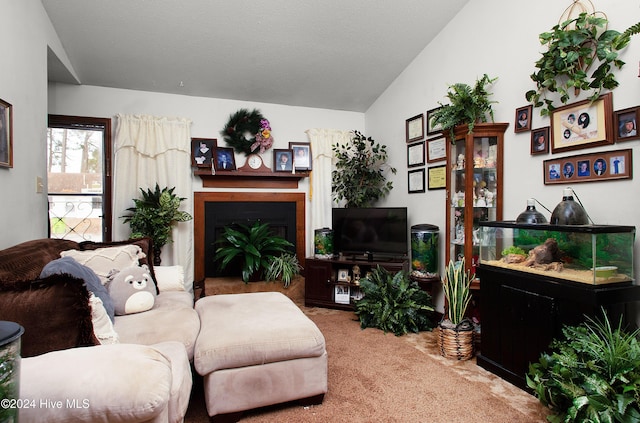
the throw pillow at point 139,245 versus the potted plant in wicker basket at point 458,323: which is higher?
the throw pillow at point 139,245

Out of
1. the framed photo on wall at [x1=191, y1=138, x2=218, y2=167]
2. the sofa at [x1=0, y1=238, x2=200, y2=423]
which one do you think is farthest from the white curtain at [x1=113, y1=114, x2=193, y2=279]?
the sofa at [x1=0, y1=238, x2=200, y2=423]

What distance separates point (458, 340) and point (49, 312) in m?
2.47

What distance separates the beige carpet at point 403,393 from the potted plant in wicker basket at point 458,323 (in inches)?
2.9

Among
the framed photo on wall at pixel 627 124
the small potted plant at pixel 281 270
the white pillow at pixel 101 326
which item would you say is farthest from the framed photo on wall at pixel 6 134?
the framed photo on wall at pixel 627 124

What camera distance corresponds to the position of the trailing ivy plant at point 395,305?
3.13m

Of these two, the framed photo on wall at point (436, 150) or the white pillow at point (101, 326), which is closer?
the white pillow at point (101, 326)

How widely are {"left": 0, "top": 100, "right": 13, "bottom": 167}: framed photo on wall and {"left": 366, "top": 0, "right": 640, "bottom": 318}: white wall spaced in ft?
11.0

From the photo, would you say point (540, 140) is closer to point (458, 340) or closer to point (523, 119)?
point (523, 119)

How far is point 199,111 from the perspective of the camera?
421 centimetres

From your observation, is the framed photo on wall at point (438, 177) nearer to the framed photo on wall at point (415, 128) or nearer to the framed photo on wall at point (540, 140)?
the framed photo on wall at point (415, 128)

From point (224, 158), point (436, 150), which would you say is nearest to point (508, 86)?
point (436, 150)

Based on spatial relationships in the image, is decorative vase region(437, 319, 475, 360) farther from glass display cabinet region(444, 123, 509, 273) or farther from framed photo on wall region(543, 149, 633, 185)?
framed photo on wall region(543, 149, 633, 185)

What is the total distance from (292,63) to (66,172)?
266cm

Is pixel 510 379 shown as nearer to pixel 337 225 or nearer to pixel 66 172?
pixel 337 225
